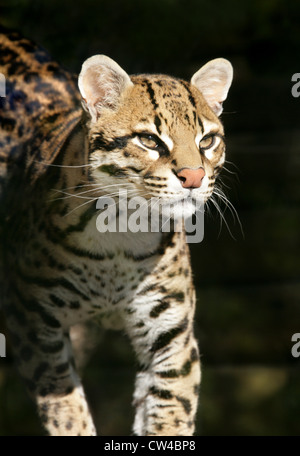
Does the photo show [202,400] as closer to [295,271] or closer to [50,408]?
[295,271]

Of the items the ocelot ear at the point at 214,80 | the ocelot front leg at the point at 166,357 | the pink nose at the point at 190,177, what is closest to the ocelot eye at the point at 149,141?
the pink nose at the point at 190,177

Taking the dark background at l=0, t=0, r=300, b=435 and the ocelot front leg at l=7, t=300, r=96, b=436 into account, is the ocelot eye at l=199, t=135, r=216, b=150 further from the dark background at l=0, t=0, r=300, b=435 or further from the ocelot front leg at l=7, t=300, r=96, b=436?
the dark background at l=0, t=0, r=300, b=435

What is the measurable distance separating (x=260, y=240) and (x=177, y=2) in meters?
2.03

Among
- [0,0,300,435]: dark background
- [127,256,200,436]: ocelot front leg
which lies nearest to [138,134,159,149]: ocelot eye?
[127,256,200,436]: ocelot front leg

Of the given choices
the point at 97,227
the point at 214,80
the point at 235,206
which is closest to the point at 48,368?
the point at 97,227

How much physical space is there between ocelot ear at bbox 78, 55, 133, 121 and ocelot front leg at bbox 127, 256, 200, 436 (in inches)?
35.8

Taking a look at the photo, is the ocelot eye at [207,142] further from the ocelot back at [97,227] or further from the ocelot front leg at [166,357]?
the ocelot front leg at [166,357]

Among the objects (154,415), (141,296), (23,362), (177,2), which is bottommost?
(154,415)

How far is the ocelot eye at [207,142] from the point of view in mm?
3586

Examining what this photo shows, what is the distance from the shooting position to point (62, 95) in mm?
4590

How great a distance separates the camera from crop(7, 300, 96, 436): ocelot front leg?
4066mm

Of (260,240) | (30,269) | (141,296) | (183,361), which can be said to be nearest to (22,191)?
(30,269)

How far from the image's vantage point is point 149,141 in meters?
3.48

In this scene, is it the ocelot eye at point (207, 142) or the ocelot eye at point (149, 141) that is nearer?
the ocelot eye at point (149, 141)
